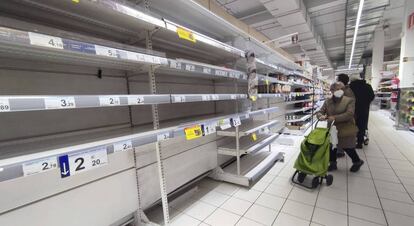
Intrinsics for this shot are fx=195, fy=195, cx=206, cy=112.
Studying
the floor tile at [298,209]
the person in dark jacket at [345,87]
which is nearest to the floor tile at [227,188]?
the floor tile at [298,209]

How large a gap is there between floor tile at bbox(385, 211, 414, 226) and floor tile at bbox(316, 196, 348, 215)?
335mm

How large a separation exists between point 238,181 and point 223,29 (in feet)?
6.34

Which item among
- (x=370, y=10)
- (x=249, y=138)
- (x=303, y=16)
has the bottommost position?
(x=249, y=138)

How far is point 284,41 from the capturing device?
422 centimetres

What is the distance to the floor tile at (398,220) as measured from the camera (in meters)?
1.78

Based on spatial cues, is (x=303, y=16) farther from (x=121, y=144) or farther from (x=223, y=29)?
(x=121, y=144)

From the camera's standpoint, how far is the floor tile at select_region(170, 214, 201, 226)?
1.87m

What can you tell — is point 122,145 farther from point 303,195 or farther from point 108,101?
point 303,195

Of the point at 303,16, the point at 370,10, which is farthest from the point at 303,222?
the point at 370,10

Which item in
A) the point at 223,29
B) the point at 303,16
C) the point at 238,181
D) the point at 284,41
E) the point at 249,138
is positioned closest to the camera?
the point at 223,29

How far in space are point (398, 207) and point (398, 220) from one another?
10.9 inches

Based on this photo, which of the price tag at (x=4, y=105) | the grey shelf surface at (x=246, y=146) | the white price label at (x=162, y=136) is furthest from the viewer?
the grey shelf surface at (x=246, y=146)

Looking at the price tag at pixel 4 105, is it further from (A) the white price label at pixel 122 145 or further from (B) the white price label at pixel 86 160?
(A) the white price label at pixel 122 145

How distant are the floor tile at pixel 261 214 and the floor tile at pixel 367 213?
771 mm
